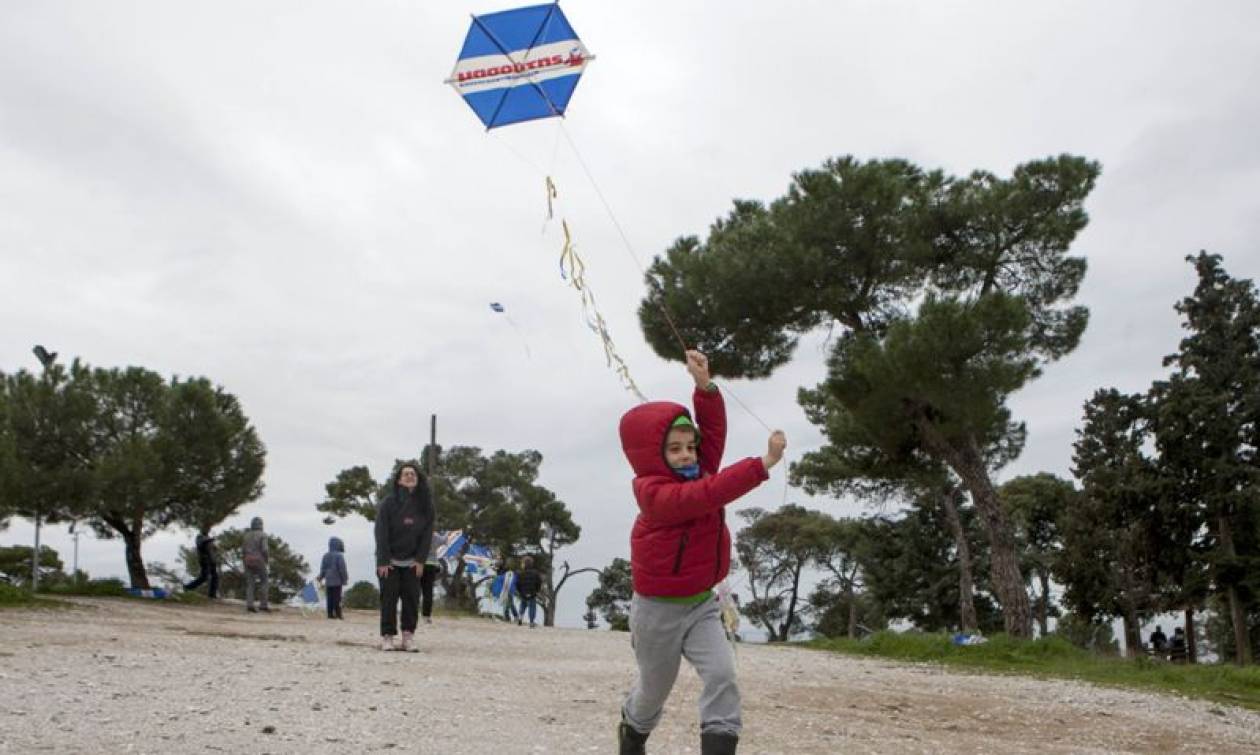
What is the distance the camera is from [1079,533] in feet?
110

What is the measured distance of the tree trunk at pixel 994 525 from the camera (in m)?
16.7

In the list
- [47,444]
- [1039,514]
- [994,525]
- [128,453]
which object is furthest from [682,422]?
[1039,514]

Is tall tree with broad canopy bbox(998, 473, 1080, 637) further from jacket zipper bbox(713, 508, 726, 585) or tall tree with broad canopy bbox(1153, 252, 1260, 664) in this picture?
jacket zipper bbox(713, 508, 726, 585)

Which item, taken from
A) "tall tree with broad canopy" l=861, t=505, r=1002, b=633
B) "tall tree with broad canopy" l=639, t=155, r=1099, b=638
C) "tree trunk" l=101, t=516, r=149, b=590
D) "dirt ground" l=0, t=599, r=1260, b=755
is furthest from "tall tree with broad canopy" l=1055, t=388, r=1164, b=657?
"tree trunk" l=101, t=516, r=149, b=590

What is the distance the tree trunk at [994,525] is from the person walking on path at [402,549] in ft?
33.7

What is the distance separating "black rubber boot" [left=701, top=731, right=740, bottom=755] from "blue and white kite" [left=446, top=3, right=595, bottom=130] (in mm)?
5475

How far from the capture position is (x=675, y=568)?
421 centimetres

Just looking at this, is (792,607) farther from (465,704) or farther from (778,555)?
(465,704)

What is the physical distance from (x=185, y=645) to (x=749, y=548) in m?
36.1

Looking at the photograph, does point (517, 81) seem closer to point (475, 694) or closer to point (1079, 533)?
point (475, 694)

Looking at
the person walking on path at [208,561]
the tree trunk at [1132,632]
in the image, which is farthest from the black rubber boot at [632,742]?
the tree trunk at [1132,632]

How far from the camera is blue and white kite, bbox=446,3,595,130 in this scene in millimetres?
7922

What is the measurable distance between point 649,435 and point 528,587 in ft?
59.7

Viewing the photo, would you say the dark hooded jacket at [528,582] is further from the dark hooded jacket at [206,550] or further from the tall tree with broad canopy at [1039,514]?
the tall tree with broad canopy at [1039,514]
